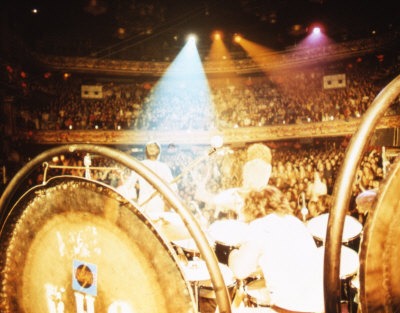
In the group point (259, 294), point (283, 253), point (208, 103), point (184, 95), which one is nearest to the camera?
point (283, 253)

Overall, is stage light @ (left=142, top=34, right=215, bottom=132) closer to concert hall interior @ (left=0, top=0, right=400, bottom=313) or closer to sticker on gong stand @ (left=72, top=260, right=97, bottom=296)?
concert hall interior @ (left=0, top=0, right=400, bottom=313)

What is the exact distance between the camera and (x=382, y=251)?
0.72 metres

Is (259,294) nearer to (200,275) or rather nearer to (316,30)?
(200,275)

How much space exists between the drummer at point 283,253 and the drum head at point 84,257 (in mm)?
964

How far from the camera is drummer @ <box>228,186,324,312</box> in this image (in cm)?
190

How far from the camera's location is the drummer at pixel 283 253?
6.23 ft

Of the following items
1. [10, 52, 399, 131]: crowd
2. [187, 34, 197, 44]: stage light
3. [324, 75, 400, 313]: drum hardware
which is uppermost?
[187, 34, 197, 44]: stage light

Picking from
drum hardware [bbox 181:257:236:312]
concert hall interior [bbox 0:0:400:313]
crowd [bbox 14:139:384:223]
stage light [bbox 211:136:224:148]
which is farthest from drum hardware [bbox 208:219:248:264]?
crowd [bbox 14:139:384:223]

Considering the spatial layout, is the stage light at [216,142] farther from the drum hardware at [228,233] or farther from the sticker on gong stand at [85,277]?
the drum hardware at [228,233]

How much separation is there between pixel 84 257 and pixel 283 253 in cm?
124

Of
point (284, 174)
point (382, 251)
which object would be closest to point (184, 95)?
point (284, 174)

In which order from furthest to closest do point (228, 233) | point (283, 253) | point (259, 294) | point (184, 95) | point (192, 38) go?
point (192, 38) → point (184, 95) → point (228, 233) → point (259, 294) → point (283, 253)

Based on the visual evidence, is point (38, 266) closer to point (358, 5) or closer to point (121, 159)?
point (121, 159)

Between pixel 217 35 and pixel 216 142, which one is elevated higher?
pixel 217 35
